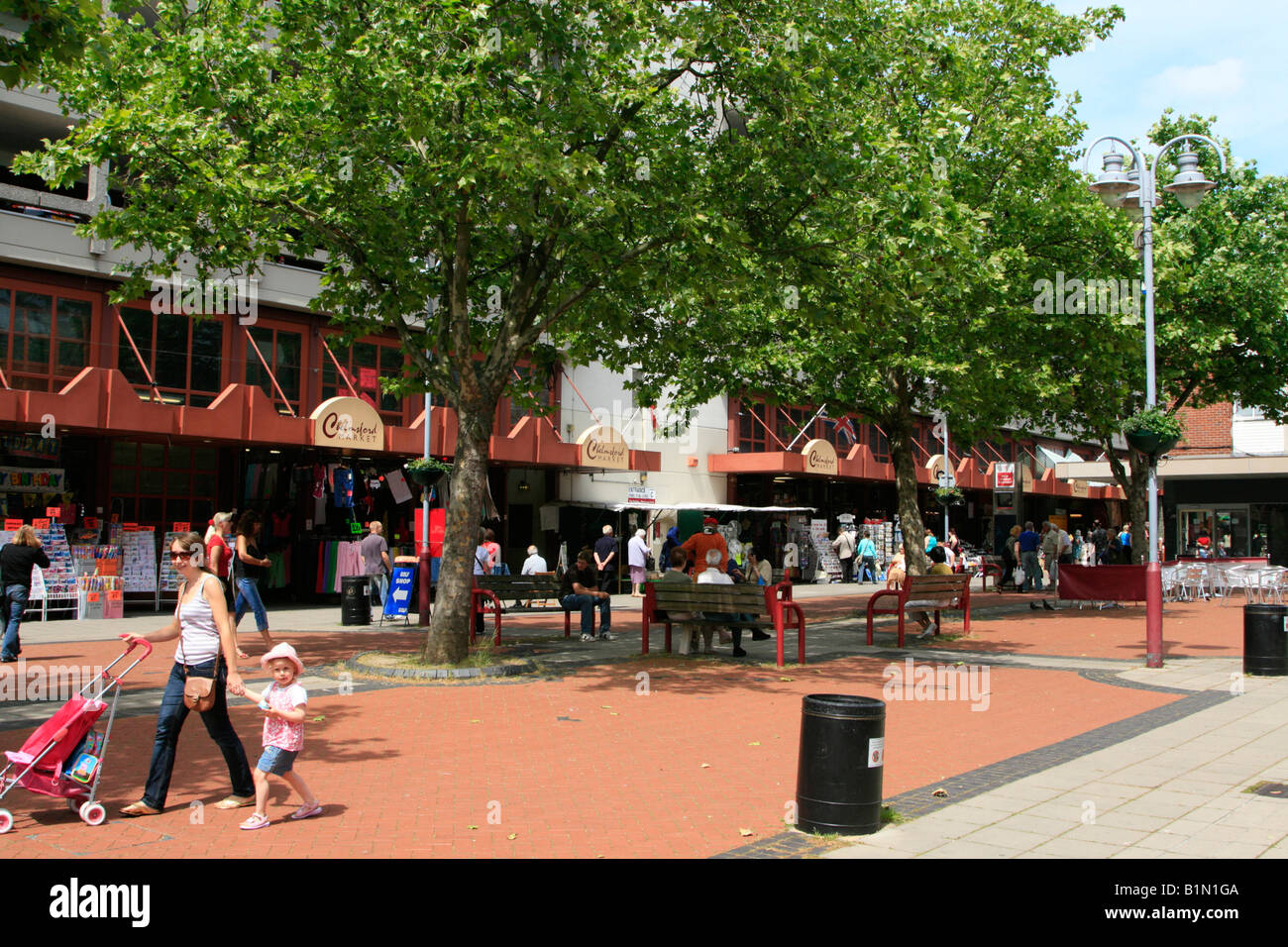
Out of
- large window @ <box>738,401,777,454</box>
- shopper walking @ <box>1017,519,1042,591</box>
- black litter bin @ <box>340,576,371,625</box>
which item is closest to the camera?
black litter bin @ <box>340,576,371,625</box>

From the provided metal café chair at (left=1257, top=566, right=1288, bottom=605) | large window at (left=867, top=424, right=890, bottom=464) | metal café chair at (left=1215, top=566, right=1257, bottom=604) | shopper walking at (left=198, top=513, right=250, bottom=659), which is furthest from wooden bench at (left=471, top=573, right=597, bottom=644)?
large window at (left=867, top=424, right=890, bottom=464)

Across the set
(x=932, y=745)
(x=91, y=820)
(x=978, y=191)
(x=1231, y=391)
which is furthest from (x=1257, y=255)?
(x=91, y=820)

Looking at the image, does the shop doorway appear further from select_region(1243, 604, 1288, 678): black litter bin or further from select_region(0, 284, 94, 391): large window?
select_region(0, 284, 94, 391): large window

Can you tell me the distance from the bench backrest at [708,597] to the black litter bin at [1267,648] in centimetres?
578

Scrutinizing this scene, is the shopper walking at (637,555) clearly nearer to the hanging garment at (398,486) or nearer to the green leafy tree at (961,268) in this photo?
the hanging garment at (398,486)

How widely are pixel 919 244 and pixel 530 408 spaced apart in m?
6.83

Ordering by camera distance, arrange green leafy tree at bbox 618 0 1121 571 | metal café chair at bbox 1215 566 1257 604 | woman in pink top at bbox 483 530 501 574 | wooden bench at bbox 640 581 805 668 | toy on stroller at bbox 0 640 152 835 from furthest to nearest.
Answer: metal café chair at bbox 1215 566 1257 604
woman in pink top at bbox 483 530 501 574
green leafy tree at bbox 618 0 1121 571
wooden bench at bbox 640 581 805 668
toy on stroller at bbox 0 640 152 835

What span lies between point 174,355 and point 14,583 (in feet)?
31.7

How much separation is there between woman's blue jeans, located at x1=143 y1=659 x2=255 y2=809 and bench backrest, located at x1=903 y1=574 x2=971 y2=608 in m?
10.5

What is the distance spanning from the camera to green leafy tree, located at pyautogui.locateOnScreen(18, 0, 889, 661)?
1059 centimetres

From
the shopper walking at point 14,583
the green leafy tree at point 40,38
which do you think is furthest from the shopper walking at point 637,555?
the green leafy tree at point 40,38

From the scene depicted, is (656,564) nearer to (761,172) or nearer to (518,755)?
(761,172)

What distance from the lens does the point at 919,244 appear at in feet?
37.3
